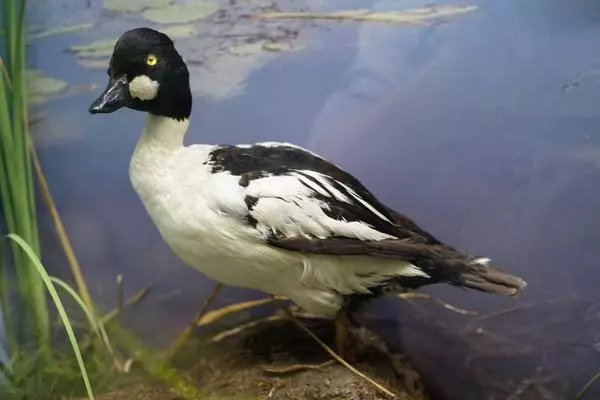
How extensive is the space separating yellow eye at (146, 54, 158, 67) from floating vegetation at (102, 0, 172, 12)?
30 cm

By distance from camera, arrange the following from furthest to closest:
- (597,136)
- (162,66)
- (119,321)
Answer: (119,321)
(597,136)
(162,66)

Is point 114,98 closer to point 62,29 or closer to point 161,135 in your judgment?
point 161,135

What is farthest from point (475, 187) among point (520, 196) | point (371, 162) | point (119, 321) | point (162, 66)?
point (119, 321)

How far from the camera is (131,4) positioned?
141 cm

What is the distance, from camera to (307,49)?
1386 mm

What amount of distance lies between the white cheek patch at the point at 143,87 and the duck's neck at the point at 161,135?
5 centimetres

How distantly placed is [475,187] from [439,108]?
0.55 feet

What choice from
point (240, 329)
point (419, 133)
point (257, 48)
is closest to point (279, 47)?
point (257, 48)

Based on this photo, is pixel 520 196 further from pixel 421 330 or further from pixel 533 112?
pixel 421 330

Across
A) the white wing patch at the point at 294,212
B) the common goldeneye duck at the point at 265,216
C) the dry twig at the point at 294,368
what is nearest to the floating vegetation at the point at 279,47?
the common goldeneye duck at the point at 265,216

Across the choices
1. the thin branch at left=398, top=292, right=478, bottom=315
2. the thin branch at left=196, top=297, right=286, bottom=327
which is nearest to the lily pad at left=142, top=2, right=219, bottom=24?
the thin branch at left=196, top=297, right=286, bottom=327

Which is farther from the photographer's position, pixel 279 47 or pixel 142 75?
pixel 279 47

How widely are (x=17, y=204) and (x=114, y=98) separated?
38 cm

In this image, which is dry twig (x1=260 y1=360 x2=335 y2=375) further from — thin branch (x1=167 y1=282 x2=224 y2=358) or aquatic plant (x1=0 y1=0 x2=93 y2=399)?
aquatic plant (x1=0 y1=0 x2=93 y2=399)
